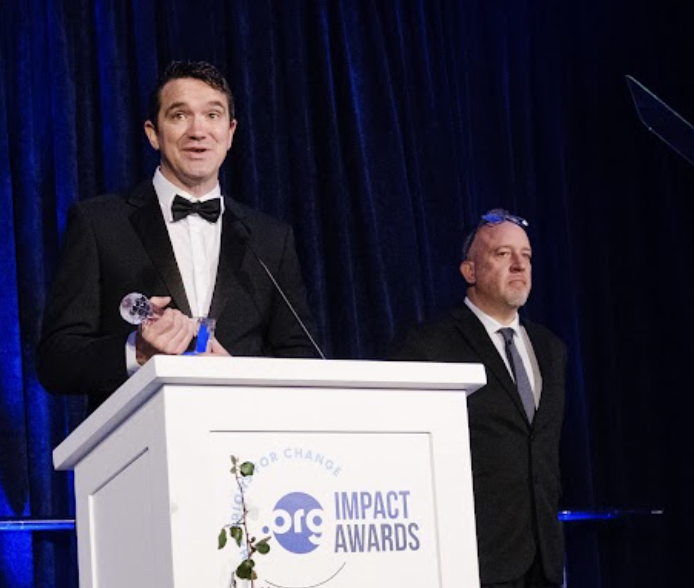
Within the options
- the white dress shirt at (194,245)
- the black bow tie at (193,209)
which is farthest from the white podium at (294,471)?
the black bow tie at (193,209)

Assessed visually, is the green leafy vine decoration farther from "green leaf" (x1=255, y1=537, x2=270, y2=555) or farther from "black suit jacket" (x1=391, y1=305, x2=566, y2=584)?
"black suit jacket" (x1=391, y1=305, x2=566, y2=584)

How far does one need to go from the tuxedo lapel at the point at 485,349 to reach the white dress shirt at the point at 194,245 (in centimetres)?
111

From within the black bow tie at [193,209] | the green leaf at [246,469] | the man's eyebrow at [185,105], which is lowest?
the green leaf at [246,469]

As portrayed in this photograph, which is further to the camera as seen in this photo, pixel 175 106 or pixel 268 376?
pixel 175 106

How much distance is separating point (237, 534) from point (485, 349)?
206 centimetres

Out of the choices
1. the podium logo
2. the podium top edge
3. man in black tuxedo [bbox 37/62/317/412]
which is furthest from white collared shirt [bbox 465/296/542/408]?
the podium logo

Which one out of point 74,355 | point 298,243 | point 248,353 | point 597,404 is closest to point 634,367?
point 597,404

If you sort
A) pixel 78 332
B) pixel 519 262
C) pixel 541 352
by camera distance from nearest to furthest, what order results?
pixel 78 332, pixel 541 352, pixel 519 262

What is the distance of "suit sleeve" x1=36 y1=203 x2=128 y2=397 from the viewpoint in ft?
7.28

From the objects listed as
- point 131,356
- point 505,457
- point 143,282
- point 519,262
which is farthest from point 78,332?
point 519,262

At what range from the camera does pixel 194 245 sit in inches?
108

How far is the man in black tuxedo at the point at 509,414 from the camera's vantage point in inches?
137

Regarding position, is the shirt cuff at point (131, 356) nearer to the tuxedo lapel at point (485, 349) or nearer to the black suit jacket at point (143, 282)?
the black suit jacket at point (143, 282)

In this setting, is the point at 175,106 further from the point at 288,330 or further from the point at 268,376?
the point at 268,376
